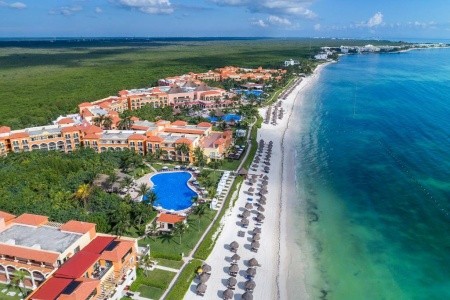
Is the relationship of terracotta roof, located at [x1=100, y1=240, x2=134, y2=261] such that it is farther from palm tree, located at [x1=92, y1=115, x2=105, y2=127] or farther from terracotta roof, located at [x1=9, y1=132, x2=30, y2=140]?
palm tree, located at [x1=92, y1=115, x2=105, y2=127]

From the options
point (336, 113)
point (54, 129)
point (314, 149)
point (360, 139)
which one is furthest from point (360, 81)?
point (54, 129)

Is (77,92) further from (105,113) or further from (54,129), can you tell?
(54,129)

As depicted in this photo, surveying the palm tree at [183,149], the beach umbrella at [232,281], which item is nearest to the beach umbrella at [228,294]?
the beach umbrella at [232,281]

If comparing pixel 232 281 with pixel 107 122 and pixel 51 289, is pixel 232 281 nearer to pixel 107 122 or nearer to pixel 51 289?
pixel 51 289

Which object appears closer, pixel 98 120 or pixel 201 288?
pixel 201 288

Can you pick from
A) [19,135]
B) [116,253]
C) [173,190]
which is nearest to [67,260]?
[116,253]

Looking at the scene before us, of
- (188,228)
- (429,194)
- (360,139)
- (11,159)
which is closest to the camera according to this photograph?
(188,228)

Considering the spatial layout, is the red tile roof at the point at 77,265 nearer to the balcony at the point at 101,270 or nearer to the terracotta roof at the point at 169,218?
the balcony at the point at 101,270
